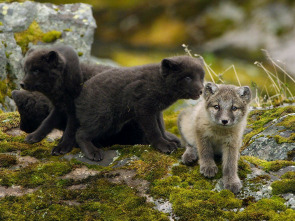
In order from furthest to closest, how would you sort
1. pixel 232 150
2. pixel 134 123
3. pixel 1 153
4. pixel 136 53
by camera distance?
pixel 136 53
pixel 134 123
pixel 1 153
pixel 232 150

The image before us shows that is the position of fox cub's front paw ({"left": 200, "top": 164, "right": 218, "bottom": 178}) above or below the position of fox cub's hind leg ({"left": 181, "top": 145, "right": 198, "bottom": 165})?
above

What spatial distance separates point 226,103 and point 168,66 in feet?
4.61

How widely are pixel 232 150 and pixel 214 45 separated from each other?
43.8 feet

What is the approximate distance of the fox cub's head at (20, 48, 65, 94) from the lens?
6.83m

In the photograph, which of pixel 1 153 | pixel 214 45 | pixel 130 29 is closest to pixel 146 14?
pixel 130 29

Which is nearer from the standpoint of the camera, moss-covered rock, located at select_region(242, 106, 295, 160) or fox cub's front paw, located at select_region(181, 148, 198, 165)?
fox cub's front paw, located at select_region(181, 148, 198, 165)

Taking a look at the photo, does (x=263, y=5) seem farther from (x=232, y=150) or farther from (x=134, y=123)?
(x=232, y=150)

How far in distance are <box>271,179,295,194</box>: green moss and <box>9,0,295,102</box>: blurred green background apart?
486 inches

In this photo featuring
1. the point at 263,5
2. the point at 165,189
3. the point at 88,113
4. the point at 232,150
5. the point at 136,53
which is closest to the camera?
the point at 165,189

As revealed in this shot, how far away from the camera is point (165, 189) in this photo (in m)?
5.23

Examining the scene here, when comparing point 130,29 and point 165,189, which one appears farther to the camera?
point 130,29

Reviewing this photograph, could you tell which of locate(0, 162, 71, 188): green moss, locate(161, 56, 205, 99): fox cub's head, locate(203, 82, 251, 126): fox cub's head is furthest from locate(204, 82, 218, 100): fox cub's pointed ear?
locate(0, 162, 71, 188): green moss

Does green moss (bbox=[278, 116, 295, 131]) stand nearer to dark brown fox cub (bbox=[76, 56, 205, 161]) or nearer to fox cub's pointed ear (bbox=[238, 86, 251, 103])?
fox cub's pointed ear (bbox=[238, 86, 251, 103])

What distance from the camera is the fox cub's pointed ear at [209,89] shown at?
612 cm
